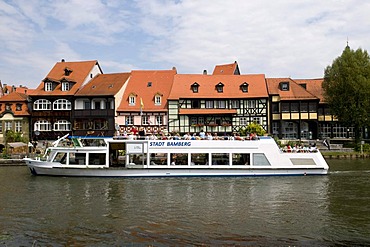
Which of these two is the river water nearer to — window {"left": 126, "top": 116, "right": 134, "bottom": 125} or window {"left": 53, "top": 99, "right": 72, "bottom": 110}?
window {"left": 126, "top": 116, "right": 134, "bottom": 125}

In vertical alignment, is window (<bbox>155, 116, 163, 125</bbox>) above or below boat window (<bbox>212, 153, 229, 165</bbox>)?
above

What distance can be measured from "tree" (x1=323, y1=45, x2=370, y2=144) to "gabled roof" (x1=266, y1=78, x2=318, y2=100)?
2.83 metres

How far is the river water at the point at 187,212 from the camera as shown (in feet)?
45.8

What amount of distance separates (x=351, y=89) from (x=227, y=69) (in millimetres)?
20601

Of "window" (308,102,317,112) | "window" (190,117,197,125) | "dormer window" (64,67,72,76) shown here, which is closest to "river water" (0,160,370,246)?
"window" (190,117,197,125)

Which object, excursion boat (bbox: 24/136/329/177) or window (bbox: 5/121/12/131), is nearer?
excursion boat (bbox: 24/136/329/177)

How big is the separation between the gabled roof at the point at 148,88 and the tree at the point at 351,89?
20.8 meters

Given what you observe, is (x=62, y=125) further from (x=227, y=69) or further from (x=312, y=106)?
(x=312, y=106)

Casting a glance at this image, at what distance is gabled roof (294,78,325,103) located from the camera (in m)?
56.7

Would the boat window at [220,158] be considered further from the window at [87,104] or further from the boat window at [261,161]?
the window at [87,104]

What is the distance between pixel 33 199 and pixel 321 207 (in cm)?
1385

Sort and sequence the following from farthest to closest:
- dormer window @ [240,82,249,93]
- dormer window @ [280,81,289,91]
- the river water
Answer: dormer window @ [280,81,289,91]
dormer window @ [240,82,249,93]
the river water

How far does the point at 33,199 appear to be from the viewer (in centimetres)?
2095

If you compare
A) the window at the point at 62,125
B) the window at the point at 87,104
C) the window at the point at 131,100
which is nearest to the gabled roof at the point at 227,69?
the window at the point at 131,100
